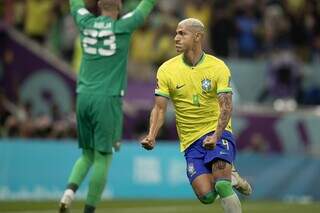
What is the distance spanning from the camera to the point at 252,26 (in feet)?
80.8

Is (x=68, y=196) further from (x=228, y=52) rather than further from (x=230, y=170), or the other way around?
(x=228, y=52)

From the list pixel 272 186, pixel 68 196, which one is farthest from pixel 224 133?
pixel 272 186

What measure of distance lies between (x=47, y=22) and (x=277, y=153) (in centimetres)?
556

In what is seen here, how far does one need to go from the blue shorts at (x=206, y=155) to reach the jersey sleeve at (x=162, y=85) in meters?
0.62

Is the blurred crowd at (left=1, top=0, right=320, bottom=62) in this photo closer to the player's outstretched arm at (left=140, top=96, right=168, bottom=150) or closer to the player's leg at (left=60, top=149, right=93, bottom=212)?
the player's leg at (left=60, top=149, right=93, bottom=212)

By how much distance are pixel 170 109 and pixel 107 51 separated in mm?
8574

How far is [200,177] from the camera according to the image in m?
11.8

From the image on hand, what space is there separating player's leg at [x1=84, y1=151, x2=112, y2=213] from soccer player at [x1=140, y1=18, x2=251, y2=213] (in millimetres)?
1619

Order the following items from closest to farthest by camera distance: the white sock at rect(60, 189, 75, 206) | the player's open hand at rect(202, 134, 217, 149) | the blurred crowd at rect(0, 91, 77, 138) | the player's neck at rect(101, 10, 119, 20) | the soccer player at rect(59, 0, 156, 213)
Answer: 1. the player's open hand at rect(202, 134, 217, 149)
2. the white sock at rect(60, 189, 75, 206)
3. the soccer player at rect(59, 0, 156, 213)
4. the player's neck at rect(101, 10, 119, 20)
5. the blurred crowd at rect(0, 91, 77, 138)

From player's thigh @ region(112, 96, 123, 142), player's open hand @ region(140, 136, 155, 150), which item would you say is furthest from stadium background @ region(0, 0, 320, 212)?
player's open hand @ region(140, 136, 155, 150)

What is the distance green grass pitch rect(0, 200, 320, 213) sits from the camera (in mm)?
16891

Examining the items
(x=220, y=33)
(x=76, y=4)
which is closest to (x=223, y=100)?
(x=76, y=4)

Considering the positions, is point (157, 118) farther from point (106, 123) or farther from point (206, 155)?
point (106, 123)

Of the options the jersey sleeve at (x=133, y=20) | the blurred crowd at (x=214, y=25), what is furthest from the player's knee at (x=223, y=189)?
the blurred crowd at (x=214, y=25)
